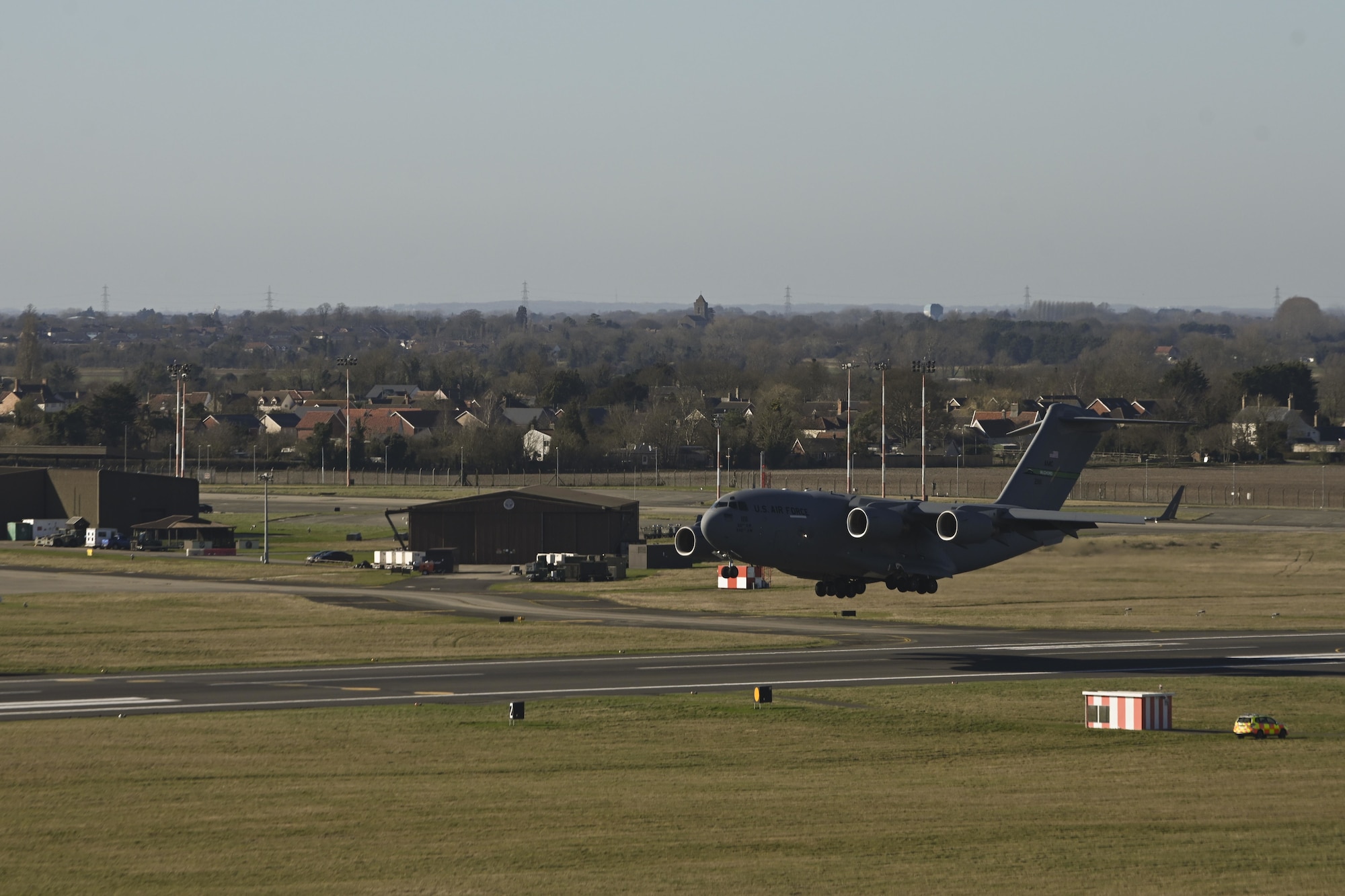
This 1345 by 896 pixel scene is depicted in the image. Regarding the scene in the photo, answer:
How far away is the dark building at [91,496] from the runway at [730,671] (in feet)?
263

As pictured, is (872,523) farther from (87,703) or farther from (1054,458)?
(87,703)

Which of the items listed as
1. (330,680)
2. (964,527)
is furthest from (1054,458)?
(330,680)

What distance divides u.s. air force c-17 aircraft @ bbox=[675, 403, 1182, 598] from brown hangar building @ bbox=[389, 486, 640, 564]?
55.4 m

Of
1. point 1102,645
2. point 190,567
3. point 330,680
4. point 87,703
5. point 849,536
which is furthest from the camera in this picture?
point 190,567

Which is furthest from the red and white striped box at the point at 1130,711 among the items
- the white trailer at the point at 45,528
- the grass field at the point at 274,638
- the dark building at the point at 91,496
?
the white trailer at the point at 45,528

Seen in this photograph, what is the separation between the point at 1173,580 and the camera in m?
88.5

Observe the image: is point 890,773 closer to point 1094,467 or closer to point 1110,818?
point 1110,818

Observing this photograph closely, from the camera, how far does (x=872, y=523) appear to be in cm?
5275

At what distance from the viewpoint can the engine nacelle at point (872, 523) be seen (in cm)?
5269

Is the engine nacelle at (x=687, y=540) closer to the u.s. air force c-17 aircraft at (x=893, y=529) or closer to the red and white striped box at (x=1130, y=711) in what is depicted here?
the u.s. air force c-17 aircraft at (x=893, y=529)

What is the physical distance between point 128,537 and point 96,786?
10479 centimetres

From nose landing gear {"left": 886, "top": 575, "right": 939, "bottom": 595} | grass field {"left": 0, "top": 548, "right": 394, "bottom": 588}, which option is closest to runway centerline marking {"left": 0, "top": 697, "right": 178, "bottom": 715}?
nose landing gear {"left": 886, "top": 575, "right": 939, "bottom": 595}

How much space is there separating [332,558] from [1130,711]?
3271 inches

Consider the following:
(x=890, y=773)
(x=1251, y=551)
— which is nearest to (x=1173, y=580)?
(x=1251, y=551)
